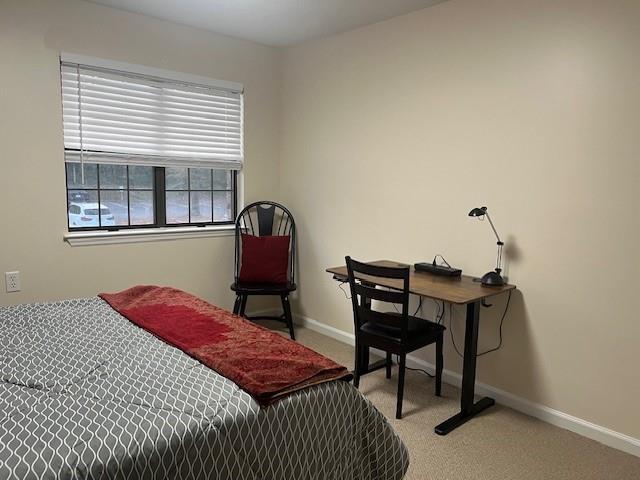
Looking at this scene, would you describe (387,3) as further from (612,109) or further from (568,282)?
(568,282)

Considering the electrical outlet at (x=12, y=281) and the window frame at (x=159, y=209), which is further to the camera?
the window frame at (x=159, y=209)

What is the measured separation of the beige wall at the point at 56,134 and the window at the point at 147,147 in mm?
106

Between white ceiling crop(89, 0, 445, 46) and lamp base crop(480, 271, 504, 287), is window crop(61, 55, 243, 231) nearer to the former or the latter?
white ceiling crop(89, 0, 445, 46)

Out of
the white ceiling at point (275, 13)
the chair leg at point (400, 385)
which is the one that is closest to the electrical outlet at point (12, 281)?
the white ceiling at point (275, 13)

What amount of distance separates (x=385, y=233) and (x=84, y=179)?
6.79ft

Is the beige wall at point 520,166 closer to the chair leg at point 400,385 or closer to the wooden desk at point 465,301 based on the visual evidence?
the wooden desk at point 465,301

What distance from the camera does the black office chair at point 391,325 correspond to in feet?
8.32

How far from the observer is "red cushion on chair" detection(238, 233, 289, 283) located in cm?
376

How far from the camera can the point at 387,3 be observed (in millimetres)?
2957

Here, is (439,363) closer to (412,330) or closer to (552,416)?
(412,330)

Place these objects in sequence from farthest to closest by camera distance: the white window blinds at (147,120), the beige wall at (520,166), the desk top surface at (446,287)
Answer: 1. the white window blinds at (147,120)
2. the desk top surface at (446,287)
3. the beige wall at (520,166)

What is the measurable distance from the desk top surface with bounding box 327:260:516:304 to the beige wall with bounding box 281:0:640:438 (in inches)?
7.2

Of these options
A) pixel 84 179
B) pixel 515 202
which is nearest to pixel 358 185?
pixel 515 202

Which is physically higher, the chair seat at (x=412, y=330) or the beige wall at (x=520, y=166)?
the beige wall at (x=520, y=166)
